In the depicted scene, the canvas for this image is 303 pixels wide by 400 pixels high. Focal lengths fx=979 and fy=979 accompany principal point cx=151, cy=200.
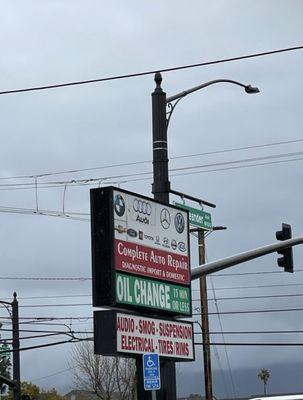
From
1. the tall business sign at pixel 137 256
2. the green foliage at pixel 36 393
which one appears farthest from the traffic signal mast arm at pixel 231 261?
the green foliage at pixel 36 393

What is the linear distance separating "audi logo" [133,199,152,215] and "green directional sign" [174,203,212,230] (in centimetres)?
183

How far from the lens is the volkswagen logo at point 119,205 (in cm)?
1834

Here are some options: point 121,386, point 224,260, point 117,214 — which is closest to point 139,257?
point 117,214

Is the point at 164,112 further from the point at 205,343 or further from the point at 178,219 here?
the point at 205,343

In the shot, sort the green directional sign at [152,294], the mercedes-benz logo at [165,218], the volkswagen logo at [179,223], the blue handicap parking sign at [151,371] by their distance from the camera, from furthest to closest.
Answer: the volkswagen logo at [179,223] < the mercedes-benz logo at [165,218] < the green directional sign at [152,294] < the blue handicap parking sign at [151,371]

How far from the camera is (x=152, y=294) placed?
19.2 m

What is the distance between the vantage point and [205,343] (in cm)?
3678

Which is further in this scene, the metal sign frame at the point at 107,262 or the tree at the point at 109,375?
the tree at the point at 109,375

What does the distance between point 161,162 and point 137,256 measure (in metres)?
1.90

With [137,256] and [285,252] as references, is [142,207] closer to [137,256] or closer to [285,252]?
[137,256]

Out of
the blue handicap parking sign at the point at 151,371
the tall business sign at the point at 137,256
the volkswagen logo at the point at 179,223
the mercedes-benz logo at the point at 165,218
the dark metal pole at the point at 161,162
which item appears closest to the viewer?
the blue handicap parking sign at the point at 151,371

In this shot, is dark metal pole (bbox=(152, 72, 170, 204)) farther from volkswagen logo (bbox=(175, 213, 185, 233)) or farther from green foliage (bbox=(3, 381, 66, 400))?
green foliage (bbox=(3, 381, 66, 400))

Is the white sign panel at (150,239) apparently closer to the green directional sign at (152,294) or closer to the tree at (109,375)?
the green directional sign at (152,294)

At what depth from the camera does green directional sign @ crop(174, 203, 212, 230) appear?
2133cm
